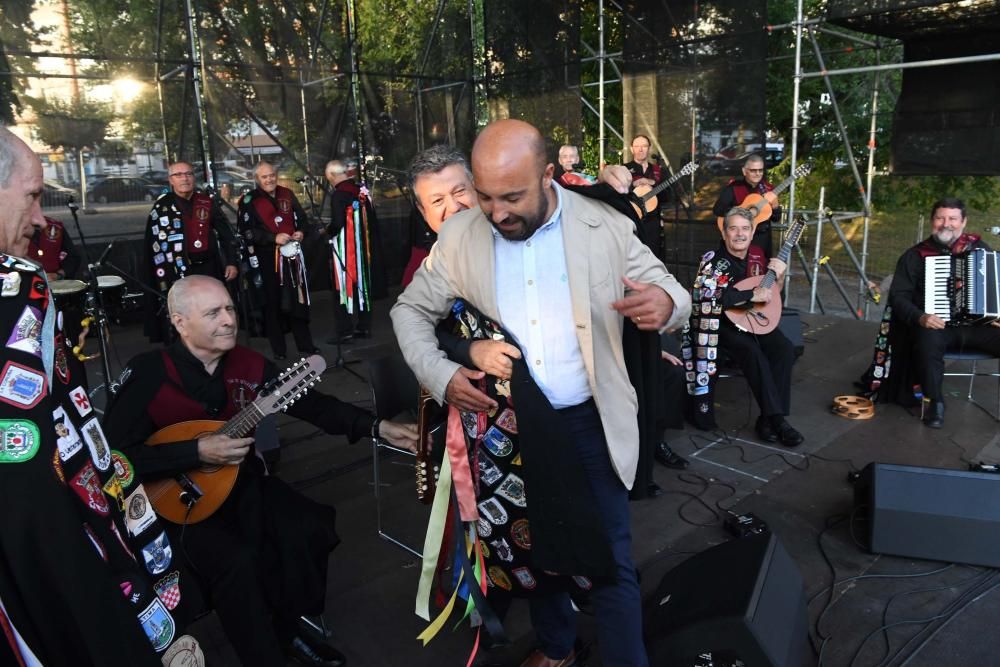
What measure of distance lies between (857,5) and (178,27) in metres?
7.33

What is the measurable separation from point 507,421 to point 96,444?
44.0 inches

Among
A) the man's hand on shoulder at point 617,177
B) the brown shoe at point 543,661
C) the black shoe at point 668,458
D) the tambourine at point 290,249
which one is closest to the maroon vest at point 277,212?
the tambourine at point 290,249

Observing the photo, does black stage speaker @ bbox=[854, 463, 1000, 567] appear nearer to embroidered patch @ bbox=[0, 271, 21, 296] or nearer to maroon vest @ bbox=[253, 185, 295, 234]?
embroidered patch @ bbox=[0, 271, 21, 296]

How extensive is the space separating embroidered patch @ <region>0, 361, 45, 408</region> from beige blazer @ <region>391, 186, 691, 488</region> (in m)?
0.97

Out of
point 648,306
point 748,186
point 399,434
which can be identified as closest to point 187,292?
point 399,434

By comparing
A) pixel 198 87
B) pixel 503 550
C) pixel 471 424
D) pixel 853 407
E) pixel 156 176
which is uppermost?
pixel 198 87

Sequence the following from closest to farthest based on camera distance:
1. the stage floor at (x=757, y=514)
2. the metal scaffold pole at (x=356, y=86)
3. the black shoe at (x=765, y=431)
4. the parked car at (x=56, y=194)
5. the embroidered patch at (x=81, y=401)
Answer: the embroidered patch at (x=81, y=401) → the stage floor at (x=757, y=514) → the black shoe at (x=765, y=431) → the parked car at (x=56, y=194) → the metal scaffold pole at (x=356, y=86)

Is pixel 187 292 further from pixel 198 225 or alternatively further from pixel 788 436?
pixel 198 225

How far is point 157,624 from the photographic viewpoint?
161 cm

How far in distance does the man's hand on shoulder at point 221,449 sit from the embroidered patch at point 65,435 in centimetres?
97

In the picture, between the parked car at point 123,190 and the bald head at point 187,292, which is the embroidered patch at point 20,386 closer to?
the bald head at point 187,292

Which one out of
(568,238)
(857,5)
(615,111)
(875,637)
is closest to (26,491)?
(568,238)

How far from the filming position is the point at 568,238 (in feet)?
6.70

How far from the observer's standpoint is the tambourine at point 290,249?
654 cm
